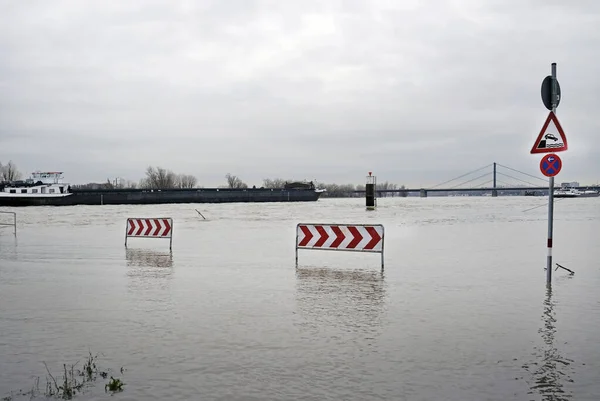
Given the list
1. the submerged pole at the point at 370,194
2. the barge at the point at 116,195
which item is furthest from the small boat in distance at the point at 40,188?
the submerged pole at the point at 370,194

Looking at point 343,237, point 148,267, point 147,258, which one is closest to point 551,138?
point 343,237

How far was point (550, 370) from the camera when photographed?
20.6 feet

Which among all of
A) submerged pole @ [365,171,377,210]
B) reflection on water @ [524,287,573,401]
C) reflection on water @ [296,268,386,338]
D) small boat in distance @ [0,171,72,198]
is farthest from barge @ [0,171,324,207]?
reflection on water @ [524,287,573,401]

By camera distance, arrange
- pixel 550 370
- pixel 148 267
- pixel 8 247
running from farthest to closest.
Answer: pixel 8 247 < pixel 148 267 < pixel 550 370

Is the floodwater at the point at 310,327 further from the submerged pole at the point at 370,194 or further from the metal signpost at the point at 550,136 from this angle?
the submerged pole at the point at 370,194

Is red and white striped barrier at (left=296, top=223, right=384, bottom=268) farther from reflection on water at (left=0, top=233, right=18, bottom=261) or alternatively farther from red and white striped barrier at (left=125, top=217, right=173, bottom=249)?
reflection on water at (left=0, top=233, right=18, bottom=261)

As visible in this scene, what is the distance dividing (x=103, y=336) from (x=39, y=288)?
4.90 metres

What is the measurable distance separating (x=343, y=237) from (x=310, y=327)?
309 inches

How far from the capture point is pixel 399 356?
22.4 ft

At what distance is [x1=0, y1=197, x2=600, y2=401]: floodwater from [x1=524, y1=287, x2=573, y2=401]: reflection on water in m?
0.02

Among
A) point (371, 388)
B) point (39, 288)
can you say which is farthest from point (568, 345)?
point (39, 288)

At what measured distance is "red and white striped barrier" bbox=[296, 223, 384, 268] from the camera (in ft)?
51.0

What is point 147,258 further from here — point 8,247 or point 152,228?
point 8,247

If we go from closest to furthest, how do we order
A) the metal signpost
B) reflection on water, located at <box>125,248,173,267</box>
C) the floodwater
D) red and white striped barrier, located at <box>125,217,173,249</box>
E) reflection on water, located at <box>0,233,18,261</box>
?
1. the floodwater
2. the metal signpost
3. reflection on water, located at <box>125,248,173,267</box>
4. reflection on water, located at <box>0,233,18,261</box>
5. red and white striped barrier, located at <box>125,217,173,249</box>
